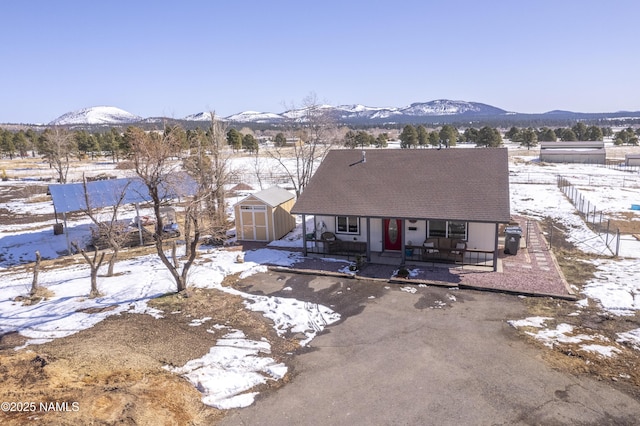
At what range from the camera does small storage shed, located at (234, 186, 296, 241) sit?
21984 millimetres

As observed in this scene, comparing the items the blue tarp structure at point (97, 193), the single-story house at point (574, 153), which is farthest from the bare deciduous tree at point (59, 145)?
the single-story house at point (574, 153)

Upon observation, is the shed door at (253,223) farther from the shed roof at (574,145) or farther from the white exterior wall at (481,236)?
the shed roof at (574,145)

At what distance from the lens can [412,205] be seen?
56.4ft

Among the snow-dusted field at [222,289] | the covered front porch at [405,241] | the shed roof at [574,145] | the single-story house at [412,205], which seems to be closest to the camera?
the snow-dusted field at [222,289]

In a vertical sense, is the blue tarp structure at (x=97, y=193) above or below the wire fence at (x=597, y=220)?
above

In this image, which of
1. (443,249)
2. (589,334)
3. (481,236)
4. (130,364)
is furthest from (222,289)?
(589,334)

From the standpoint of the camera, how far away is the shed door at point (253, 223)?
72.6ft

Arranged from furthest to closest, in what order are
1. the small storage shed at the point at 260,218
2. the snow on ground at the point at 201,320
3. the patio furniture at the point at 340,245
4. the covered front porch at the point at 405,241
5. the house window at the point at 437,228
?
the small storage shed at the point at 260,218
the patio furniture at the point at 340,245
the house window at the point at 437,228
the covered front porch at the point at 405,241
the snow on ground at the point at 201,320

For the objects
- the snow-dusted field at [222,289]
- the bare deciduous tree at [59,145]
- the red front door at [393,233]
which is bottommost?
the snow-dusted field at [222,289]

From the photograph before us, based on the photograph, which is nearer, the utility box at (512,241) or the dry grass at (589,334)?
the dry grass at (589,334)

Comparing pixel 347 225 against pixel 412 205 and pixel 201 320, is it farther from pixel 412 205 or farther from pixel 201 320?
pixel 201 320

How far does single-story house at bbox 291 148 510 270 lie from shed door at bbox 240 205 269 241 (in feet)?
11.4

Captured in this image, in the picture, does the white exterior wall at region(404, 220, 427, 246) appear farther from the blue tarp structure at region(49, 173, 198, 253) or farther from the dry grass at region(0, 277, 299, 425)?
the blue tarp structure at region(49, 173, 198, 253)

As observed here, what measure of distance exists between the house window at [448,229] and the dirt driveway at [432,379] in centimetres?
417
